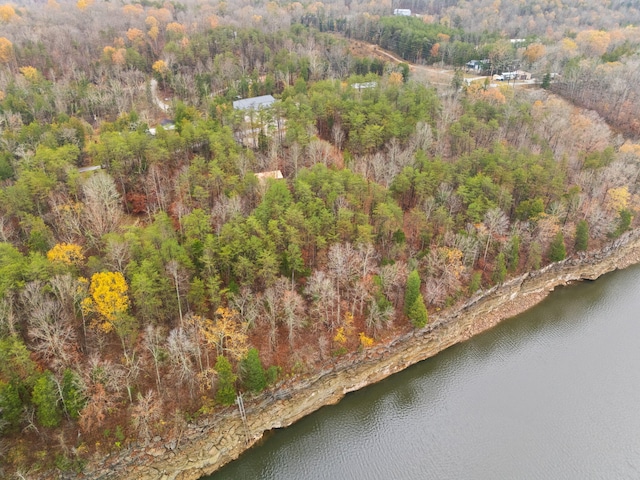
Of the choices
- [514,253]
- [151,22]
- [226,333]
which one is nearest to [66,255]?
[226,333]

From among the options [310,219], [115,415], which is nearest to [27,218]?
[115,415]

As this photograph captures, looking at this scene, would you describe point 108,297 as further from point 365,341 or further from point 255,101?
point 255,101

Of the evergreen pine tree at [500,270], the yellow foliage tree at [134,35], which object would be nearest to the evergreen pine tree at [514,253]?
the evergreen pine tree at [500,270]

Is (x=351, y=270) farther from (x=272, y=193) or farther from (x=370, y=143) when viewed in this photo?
(x=370, y=143)

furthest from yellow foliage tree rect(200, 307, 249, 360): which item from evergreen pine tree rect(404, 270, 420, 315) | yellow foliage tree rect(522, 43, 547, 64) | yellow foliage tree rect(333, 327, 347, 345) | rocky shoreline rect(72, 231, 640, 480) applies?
yellow foliage tree rect(522, 43, 547, 64)

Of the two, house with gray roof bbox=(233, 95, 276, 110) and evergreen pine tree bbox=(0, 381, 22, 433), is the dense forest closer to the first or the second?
evergreen pine tree bbox=(0, 381, 22, 433)

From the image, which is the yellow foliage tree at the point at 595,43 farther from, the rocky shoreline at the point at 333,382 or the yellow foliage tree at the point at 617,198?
the rocky shoreline at the point at 333,382
